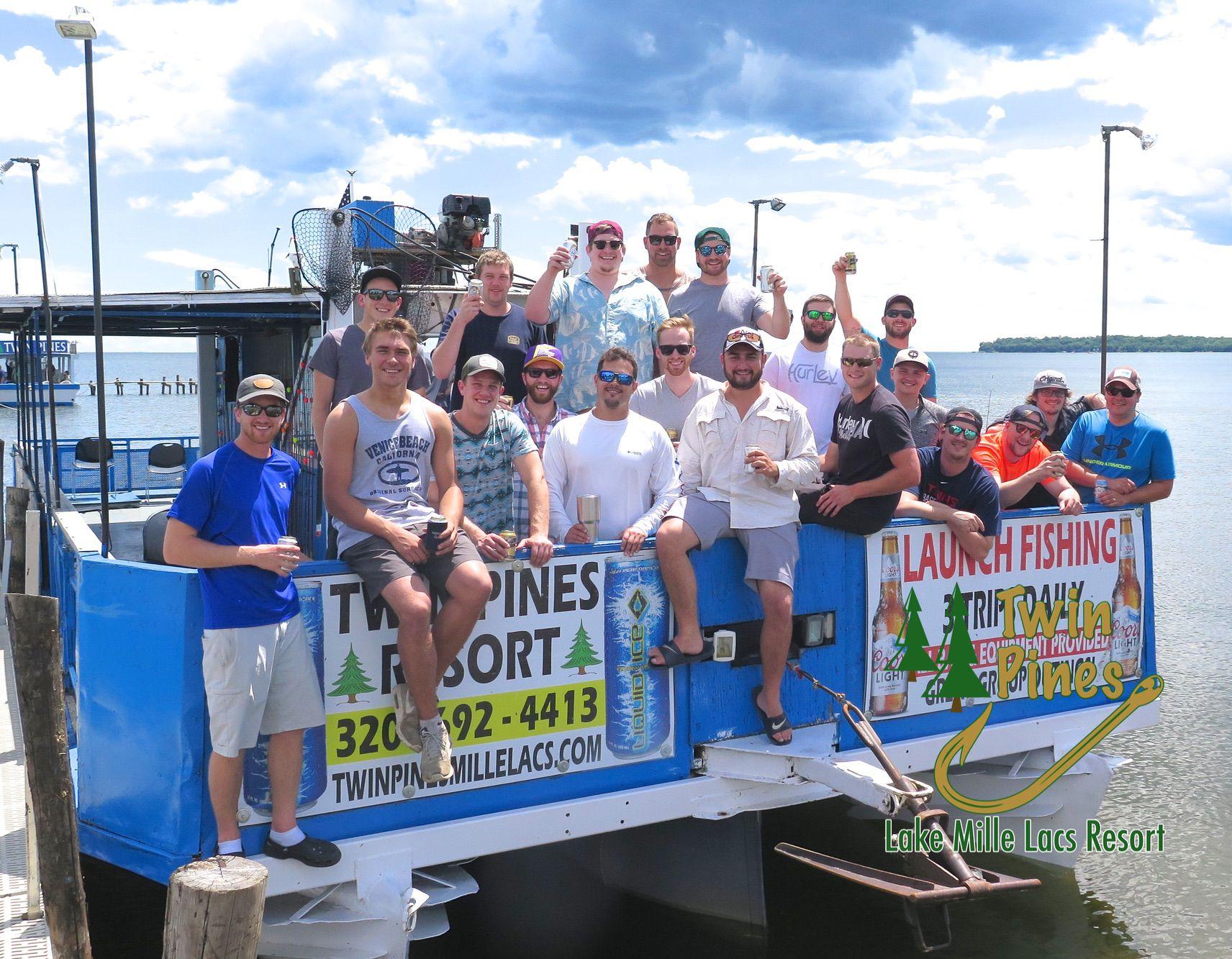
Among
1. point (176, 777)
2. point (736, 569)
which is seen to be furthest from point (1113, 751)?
point (176, 777)

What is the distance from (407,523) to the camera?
4613mm

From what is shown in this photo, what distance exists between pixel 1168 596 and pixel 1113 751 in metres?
8.33

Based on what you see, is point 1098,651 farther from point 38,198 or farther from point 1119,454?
point 38,198

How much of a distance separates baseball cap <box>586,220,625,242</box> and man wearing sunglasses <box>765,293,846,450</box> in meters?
1.12

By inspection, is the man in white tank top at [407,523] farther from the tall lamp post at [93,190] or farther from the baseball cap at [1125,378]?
the baseball cap at [1125,378]

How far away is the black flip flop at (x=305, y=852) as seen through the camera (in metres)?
4.45

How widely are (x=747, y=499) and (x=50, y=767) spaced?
10.2ft

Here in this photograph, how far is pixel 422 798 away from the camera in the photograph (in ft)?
16.1

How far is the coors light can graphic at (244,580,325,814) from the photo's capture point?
14.6ft

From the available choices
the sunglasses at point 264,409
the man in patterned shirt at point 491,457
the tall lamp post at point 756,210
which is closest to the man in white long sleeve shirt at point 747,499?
the man in patterned shirt at point 491,457

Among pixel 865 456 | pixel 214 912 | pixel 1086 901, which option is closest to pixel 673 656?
pixel 865 456

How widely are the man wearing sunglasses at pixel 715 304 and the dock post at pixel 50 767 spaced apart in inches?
152

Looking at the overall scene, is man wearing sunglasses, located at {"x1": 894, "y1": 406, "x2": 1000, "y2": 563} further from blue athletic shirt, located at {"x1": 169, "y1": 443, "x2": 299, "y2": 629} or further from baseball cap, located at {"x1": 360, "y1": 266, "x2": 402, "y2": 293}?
blue athletic shirt, located at {"x1": 169, "y1": 443, "x2": 299, "y2": 629}

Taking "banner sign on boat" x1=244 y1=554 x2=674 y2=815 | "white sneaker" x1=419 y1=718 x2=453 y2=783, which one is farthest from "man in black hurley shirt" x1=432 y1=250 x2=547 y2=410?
"white sneaker" x1=419 y1=718 x2=453 y2=783
